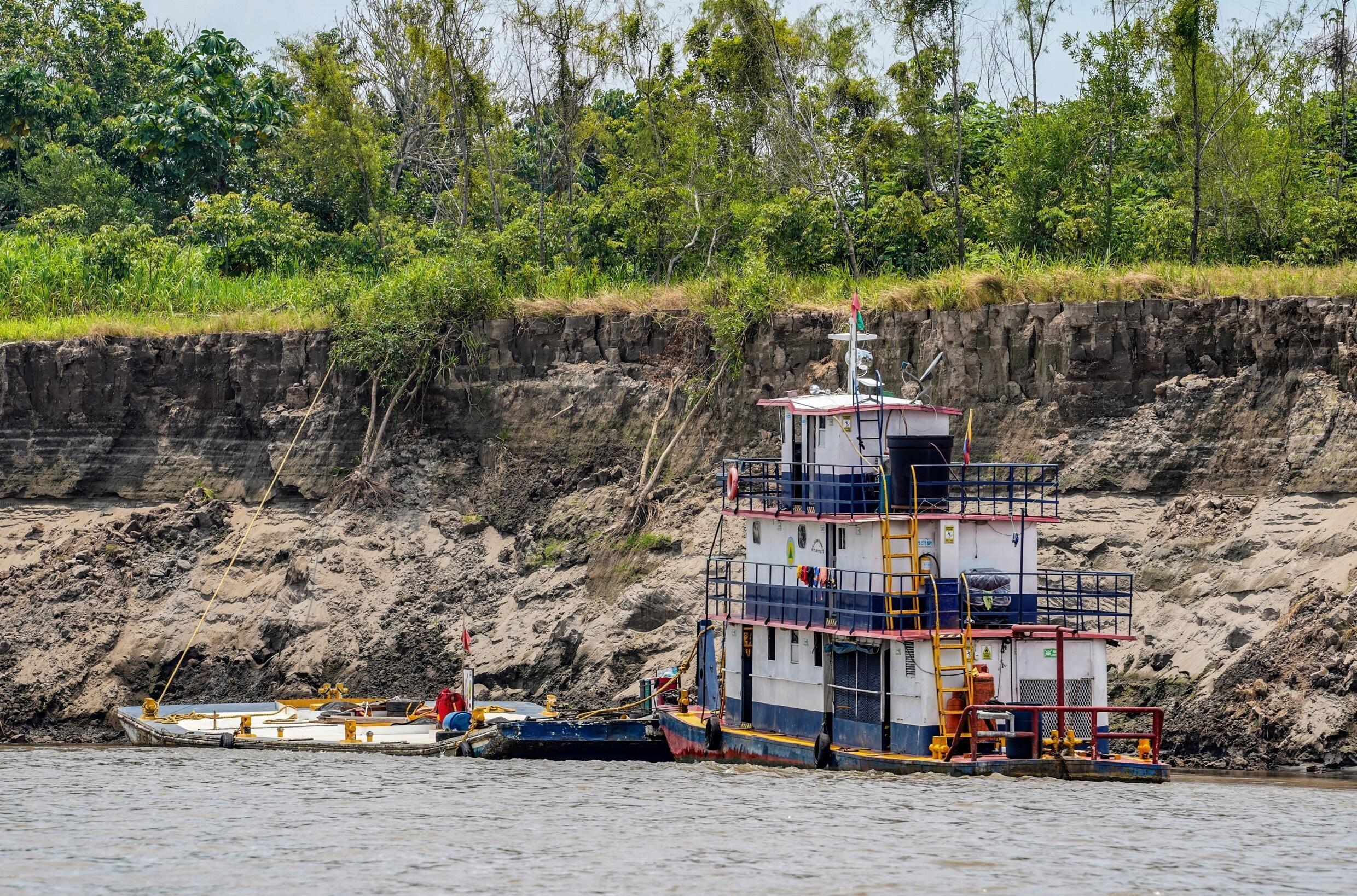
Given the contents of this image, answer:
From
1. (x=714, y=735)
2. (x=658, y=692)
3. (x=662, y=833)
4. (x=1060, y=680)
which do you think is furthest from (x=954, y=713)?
(x=658, y=692)

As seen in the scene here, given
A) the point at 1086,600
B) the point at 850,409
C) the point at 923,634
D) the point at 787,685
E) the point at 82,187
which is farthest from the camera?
the point at 82,187

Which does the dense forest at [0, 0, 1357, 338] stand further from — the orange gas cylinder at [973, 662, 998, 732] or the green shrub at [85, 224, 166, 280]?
the orange gas cylinder at [973, 662, 998, 732]

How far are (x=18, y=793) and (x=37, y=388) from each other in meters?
21.7

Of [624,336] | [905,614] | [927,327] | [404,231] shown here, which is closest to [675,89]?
[404,231]

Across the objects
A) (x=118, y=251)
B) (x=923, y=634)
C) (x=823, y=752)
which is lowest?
(x=823, y=752)

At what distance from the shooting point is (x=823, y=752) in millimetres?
27203

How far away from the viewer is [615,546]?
39.0 meters

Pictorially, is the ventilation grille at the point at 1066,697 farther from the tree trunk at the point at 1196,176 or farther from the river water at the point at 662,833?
the tree trunk at the point at 1196,176

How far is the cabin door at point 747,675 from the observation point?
98.6 feet

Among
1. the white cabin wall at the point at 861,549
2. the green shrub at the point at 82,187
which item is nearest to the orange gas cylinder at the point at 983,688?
the white cabin wall at the point at 861,549

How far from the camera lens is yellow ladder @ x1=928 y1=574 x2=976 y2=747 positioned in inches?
1021

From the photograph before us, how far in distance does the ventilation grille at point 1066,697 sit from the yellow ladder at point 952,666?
1002 millimetres

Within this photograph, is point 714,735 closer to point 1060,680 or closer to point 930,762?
point 930,762

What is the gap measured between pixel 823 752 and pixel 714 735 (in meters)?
2.81
